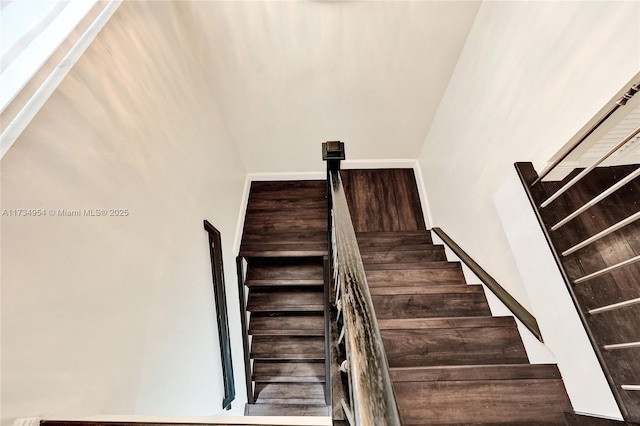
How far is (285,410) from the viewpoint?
9.24 feet

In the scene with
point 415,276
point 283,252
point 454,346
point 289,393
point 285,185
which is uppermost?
point 285,185

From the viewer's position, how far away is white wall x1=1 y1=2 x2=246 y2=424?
798mm

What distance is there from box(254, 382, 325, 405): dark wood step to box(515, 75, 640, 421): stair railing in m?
2.45

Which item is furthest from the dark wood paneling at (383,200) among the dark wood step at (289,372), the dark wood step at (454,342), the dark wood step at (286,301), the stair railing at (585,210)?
the stair railing at (585,210)

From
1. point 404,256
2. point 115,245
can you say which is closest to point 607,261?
point 404,256

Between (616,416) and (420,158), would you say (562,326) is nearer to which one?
(616,416)

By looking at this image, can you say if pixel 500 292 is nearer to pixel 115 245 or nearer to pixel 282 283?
pixel 282 283

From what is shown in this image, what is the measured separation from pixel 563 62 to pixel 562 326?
1244 mm

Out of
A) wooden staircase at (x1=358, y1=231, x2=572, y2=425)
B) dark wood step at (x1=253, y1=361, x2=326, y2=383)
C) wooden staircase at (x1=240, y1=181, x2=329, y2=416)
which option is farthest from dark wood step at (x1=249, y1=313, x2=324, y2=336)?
wooden staircase at (x1=358, y1=231, x2=572, y2=425)

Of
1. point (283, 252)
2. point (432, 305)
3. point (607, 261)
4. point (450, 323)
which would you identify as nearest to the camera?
point (607, 261)

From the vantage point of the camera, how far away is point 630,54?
3.24 ft

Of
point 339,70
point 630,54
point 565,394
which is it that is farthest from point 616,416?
point 339,70

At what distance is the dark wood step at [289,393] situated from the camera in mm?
2812

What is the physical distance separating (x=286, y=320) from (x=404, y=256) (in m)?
1.44
